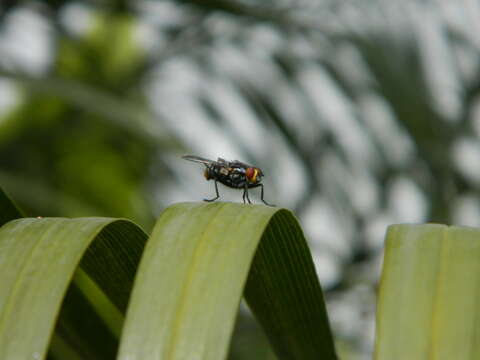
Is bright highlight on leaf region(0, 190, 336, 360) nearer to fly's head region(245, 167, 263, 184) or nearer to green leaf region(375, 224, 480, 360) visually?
green leaf region(375, 224, 480, 360)

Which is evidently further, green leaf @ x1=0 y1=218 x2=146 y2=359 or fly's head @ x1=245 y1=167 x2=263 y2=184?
fly's head @ x1=245 y1=167 x2=263 y2=184

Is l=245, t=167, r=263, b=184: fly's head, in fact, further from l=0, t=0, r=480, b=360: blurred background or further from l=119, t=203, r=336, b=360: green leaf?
l=0, t=0, r=480, b=360: blurred background

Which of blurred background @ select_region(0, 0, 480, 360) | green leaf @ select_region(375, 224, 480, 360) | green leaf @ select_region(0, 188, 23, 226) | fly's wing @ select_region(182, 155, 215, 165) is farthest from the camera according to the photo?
blurred background @ select_region(0, 0, 480, 360)

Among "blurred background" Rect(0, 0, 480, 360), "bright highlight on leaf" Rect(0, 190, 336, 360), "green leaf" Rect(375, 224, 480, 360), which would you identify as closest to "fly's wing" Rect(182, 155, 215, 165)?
"bright highlight on leaf" Rect(0, 190, 336, 360)

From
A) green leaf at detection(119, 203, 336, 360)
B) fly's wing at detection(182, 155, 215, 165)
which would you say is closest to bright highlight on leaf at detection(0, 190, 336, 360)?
green leaf at detection(119, 203, 336, 360)

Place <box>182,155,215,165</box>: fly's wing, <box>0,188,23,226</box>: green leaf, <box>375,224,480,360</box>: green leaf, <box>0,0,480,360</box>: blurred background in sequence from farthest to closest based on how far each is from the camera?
<box>0,0,480,360</box>: blurred background
<box>182,155,215,165</box>: fly's wing
<box>0,188,23,226</box>: green leaf
<box>375,224,480,360</box>: green leaf

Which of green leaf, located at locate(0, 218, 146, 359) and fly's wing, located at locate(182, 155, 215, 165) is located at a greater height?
fly's wing, located at locate(182, 155, 215, 165)
